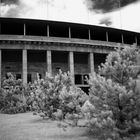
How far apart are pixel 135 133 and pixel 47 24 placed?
2764cm

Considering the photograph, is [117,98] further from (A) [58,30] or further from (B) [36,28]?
(A) [58,30]

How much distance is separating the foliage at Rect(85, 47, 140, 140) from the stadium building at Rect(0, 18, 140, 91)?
2475 cm

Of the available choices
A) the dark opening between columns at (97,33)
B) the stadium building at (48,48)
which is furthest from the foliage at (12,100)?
the dark opening between columns at (97,33)

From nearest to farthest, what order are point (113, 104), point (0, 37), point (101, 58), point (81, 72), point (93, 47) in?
point (113, 104) < point (0, 37) < point (93, 47) < point (81, 72) < point (101, 58)

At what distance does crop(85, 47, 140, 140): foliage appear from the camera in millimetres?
8094

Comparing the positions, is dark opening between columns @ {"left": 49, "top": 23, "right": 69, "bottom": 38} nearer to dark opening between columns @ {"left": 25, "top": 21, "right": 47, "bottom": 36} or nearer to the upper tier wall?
the upper tier wall

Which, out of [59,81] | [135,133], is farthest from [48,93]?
[135,133]

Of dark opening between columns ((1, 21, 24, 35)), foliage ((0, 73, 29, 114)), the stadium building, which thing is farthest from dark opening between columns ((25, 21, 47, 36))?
foliage ((0, 73, 29, 114))

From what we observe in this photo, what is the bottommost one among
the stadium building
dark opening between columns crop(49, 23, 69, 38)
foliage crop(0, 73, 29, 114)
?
foliage crop(0, 73, 29, 114)

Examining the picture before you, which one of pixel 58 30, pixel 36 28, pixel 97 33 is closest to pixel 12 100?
pixel 36 28

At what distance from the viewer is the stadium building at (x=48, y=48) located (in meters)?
33.5

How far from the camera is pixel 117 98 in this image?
8445 mm

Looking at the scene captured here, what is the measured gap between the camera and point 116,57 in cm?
919

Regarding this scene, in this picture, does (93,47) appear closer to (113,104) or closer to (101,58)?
(101,58)
